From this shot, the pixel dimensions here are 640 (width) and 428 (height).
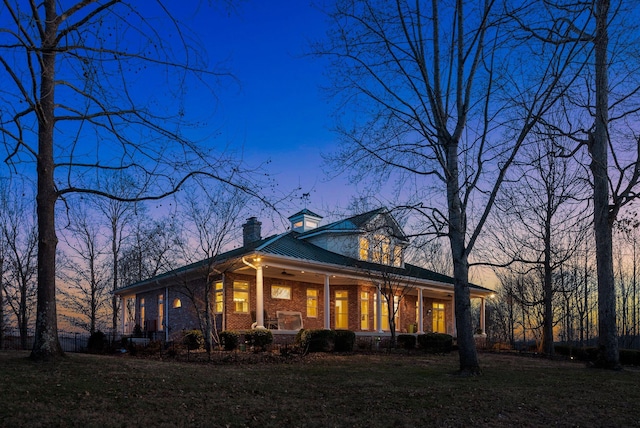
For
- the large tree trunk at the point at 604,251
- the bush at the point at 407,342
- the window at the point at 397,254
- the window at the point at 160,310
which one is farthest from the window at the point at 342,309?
the large tree trunk at the point at 604,251

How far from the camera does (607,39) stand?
10.0 meters

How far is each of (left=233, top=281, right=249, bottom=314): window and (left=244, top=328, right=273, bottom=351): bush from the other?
12.4 ft

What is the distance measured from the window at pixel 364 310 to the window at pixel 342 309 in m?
0.67

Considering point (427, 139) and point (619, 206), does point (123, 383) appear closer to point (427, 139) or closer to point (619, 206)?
point (427, 139)

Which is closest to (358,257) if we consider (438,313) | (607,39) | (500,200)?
(500,200)

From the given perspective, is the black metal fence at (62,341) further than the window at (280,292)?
No

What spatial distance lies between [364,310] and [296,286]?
410cm

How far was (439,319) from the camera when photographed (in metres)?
29.1

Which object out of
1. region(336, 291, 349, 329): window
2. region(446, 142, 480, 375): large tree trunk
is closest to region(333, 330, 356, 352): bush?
region(446, 142, 480, 375): large tree trunk

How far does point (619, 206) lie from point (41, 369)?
1347cm

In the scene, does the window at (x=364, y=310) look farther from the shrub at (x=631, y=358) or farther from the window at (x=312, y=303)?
the shrub at (x=631, y=358)

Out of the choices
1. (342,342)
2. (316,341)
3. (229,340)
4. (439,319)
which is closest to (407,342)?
(342,342)

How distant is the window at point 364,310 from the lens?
77.0 ft

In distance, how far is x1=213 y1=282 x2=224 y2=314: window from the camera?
1931 centimetres
